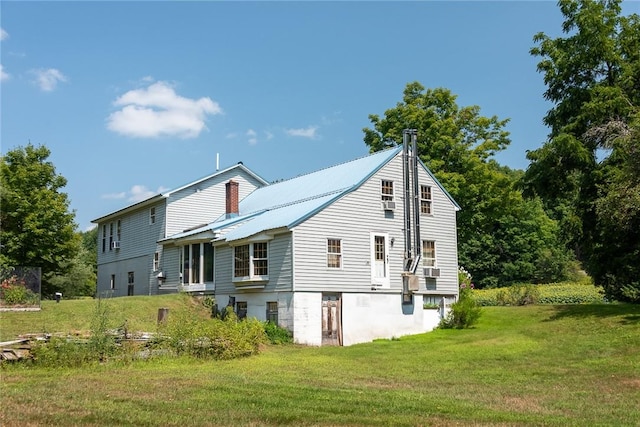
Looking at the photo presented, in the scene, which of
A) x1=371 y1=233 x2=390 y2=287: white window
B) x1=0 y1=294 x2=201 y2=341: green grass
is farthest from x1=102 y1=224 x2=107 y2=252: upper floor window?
x1=371 y1=233 x2=390 y2=287: white window

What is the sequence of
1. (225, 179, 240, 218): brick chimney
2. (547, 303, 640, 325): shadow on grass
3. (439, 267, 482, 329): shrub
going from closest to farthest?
(547, 303, 640, 325): shadow on grass, (439, 267, 482, 329): shrub, (225, 179, 240, 218): brick chimney

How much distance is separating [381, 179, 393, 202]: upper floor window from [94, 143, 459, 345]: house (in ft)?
0.16

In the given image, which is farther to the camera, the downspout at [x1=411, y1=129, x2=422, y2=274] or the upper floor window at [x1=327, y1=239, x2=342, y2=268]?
the downspout at [x1=411, y1=129, x2=422, y2=274]

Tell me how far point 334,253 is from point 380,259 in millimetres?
2542

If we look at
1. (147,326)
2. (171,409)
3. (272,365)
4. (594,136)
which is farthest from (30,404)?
(594,136)

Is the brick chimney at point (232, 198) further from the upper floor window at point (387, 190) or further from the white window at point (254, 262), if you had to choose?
the upper floor window at point (387, 190)

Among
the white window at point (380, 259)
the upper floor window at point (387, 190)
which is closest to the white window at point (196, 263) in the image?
the white window at point (380, 259)

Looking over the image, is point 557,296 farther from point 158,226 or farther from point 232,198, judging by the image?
point 158,226

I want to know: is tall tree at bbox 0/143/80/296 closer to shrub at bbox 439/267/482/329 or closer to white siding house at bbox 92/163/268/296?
white siding house at bbox 92/163/268/296

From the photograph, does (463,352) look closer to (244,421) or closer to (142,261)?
(244,421)

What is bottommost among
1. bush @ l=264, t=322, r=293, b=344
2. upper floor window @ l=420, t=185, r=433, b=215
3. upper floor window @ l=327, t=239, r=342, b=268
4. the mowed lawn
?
the mowed lawn

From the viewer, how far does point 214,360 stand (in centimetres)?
1967

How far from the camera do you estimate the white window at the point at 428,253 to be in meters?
30.9

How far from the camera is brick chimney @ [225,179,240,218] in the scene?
36156mm
